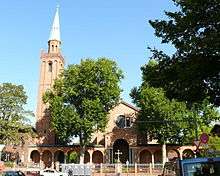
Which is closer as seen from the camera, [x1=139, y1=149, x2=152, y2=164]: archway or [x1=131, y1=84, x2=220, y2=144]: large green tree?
[x1=131, y1=84, x2=220, y2=144]: large green tree

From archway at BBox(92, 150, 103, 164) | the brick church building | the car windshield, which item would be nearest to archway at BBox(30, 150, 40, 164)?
the brick church building

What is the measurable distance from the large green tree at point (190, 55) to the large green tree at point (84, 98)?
132 ft

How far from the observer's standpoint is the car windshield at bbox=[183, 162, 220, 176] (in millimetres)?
10820

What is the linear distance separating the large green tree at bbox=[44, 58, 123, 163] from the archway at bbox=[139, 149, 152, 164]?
10.7m

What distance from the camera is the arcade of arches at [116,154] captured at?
60.9 metres

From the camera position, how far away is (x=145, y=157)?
208 feet

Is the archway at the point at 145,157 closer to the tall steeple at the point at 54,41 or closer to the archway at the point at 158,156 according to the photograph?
A: the archway at the point at 158,156

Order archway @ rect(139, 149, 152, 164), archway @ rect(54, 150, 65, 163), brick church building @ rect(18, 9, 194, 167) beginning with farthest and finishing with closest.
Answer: archway @ rect(54, 150, 65, 163)
archway @ rect(139, 149, 152, 164)
brick church building @ rect(18, 9, 194, 167)

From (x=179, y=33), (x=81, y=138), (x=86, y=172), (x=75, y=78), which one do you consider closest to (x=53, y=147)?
(x=81, y=138)

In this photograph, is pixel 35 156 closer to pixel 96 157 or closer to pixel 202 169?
pixel 96 157

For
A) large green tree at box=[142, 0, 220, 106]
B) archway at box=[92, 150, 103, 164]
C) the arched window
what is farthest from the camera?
archway at box=[92, 150, 103, 164]

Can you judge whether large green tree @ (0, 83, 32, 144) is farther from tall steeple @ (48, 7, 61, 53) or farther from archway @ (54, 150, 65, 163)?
tall steeple @ (48, 7, 61, 53)

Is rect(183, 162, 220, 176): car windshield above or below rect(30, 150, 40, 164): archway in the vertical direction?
below

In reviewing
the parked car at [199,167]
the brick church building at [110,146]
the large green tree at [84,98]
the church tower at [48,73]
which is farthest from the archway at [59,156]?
the parked car at [199,167]
